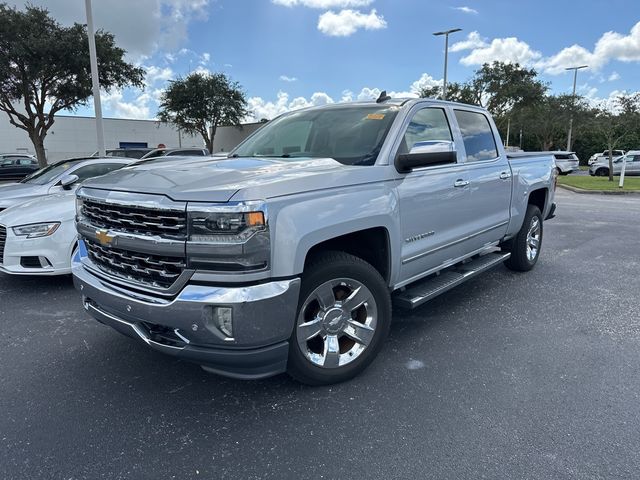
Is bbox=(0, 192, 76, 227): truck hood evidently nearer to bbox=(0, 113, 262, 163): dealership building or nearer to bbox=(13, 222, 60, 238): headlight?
bbox=(13, 222, 60, 238): headlight

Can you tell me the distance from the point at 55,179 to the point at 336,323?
6.00 m

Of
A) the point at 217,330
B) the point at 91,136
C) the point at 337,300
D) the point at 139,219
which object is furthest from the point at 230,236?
the point at 91,136

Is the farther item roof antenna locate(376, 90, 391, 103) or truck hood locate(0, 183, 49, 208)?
truck hood locate(0, 183, 49, 208)

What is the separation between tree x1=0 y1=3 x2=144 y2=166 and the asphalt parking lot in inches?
686

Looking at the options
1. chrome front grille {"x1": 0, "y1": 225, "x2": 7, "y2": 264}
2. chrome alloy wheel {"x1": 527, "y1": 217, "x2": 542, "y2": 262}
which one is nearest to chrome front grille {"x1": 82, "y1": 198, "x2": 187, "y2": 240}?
chrome front grille {"x1": 0, "y1": 225, "x2": 7, "y2": 264}

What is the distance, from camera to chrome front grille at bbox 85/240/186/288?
256cm

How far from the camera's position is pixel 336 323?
120 inches

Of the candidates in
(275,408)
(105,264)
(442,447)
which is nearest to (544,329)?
(442,447)

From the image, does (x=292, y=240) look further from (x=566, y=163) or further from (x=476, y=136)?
(x=566, y=163)

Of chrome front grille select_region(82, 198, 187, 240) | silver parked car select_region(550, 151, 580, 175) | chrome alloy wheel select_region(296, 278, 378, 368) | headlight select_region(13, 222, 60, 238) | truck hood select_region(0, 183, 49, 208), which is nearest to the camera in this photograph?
chrome front grille select_region(82, 198, 187, 240)

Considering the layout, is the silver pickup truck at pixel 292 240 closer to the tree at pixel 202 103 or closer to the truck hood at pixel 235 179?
the truck hood at pixel 235 179

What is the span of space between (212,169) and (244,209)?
0.77 m

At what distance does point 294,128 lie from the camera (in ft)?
13.9

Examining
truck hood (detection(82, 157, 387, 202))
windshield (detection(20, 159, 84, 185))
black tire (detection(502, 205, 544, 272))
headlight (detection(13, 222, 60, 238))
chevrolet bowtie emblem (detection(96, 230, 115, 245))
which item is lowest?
black tire (detection(502, 205, 544, 272))
